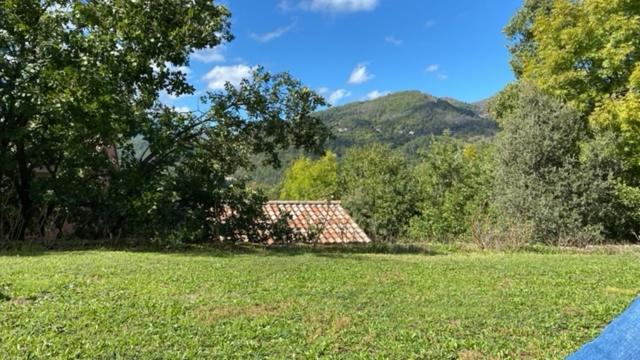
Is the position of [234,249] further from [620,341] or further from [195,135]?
[620,341]

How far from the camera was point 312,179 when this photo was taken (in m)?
61.5

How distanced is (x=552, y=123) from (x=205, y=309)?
15.5m

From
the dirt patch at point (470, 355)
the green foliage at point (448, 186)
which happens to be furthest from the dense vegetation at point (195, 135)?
the dirt patch at point (470, 355)

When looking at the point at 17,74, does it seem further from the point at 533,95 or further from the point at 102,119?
the point at 533,95

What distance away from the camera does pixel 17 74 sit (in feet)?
40.7

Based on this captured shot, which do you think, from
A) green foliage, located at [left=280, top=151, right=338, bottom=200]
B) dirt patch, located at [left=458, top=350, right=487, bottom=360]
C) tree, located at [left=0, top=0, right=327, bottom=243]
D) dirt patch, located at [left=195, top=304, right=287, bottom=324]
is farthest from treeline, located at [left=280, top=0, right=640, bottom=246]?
green foliage, located at [left=280, top=151, right=338, bottom=200]

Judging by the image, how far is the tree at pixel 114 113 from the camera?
40.3 ft

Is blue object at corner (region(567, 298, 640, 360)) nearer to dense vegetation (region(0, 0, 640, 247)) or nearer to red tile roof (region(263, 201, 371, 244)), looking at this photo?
dense vegetation (region(0, 0, 640, 247))

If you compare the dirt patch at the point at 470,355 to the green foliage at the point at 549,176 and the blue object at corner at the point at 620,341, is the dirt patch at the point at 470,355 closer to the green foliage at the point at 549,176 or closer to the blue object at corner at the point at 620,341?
the blue object at corner at the point at 620,341

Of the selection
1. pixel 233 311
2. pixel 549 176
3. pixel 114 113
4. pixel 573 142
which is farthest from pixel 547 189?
pixel 233 311

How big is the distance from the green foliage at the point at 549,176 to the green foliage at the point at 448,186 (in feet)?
19.3

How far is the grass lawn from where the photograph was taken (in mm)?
4750

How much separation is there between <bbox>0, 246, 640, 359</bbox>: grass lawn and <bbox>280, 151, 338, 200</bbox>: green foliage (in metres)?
49.2

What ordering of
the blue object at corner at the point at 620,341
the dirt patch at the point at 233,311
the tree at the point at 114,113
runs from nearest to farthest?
the blue object at corner at the point at 620,341 < the dirt patch at the point at 233,311 < the tree at the point at 114,113
